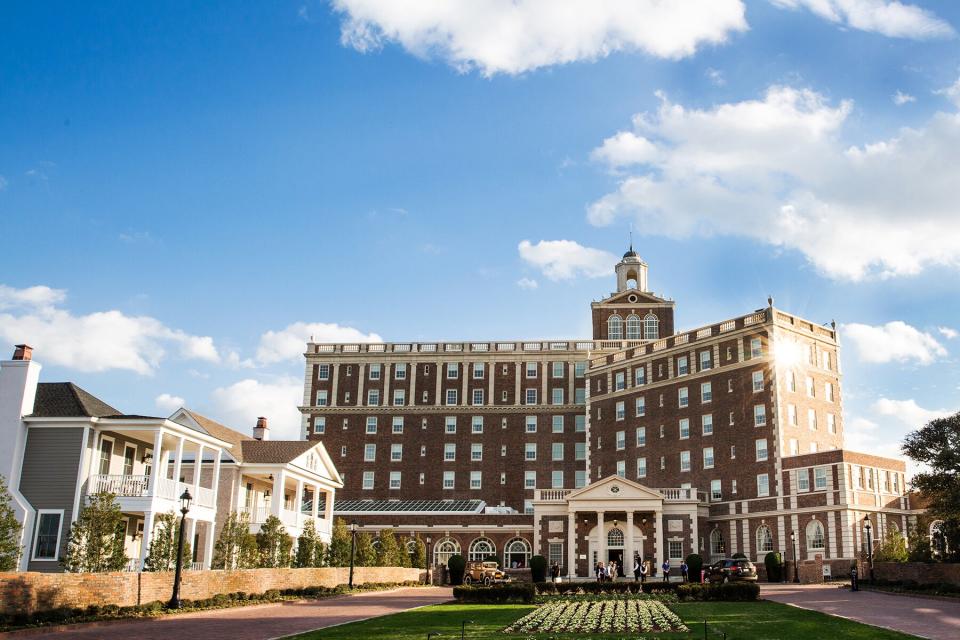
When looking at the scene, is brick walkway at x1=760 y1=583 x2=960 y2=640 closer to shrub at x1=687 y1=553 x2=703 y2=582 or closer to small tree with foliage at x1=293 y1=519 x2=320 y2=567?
shrub at x1=687 y1=553 x2=703 y2=582

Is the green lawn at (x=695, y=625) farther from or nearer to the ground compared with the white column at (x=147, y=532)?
nearer to the ground

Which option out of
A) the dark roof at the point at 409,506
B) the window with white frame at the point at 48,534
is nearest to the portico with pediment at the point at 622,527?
the dark roof at the point at 409,506

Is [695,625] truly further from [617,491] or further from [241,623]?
[617,491]

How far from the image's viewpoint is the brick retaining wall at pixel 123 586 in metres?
24.9

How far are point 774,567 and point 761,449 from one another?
1055 centimetres

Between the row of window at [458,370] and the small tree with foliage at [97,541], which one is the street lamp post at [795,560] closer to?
the row of window at [458,370]

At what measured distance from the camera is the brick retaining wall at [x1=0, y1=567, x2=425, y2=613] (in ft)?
81.8

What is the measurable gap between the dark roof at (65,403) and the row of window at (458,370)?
52.4m

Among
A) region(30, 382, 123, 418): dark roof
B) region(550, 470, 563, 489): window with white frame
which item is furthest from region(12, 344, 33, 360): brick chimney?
region(550, 470, 563, 489): window with white frame

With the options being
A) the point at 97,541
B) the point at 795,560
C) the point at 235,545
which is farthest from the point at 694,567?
the point at 97,541

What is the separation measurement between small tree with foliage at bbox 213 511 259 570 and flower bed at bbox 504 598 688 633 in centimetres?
1494

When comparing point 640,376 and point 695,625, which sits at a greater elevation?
point 640,376

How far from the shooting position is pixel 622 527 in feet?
233

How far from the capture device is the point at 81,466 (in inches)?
1512
